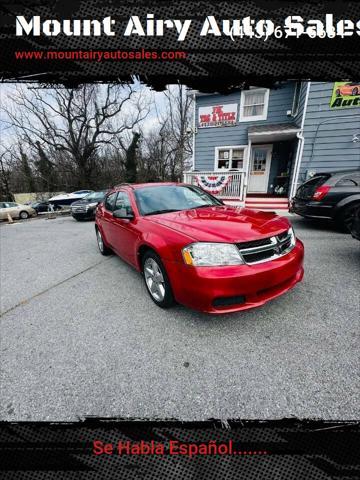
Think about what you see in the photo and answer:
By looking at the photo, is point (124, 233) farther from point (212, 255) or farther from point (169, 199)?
point (212, 255)

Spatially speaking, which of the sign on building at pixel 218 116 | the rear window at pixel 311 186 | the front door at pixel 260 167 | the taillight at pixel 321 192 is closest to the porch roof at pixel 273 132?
the front door at pixel 260 167

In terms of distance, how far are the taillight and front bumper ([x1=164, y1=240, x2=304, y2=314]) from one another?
3952 millimetres

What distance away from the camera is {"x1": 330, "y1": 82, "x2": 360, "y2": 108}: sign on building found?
7.14m

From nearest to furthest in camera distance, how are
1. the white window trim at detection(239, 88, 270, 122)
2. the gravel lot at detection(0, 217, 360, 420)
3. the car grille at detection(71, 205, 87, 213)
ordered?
the gravel lot at detection(0, 217, 360, 420) → the white window trim at detection(239, 88, 270, 122) → the car grille at detection(71, 205, 87, 213)

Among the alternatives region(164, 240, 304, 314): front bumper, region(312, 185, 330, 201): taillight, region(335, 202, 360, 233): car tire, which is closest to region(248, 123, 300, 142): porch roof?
region(312, 185, 330, 201): taillight

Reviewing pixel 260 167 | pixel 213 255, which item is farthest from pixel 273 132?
pixel 213 255

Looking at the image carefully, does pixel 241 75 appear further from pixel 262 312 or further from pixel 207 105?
pixel 262 312

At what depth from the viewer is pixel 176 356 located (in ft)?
6.13

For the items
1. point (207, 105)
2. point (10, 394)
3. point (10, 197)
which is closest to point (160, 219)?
point (10, 394)

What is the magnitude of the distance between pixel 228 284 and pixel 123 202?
7.78 feet

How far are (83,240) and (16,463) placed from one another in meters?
5.72

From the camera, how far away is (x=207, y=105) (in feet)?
32.2

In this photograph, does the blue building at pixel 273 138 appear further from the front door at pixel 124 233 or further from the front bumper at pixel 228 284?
the front bumper at pixel 228 284

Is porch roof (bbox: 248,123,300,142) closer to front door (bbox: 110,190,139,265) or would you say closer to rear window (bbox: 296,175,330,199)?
rear window (bbox: 296,175,330,199)
